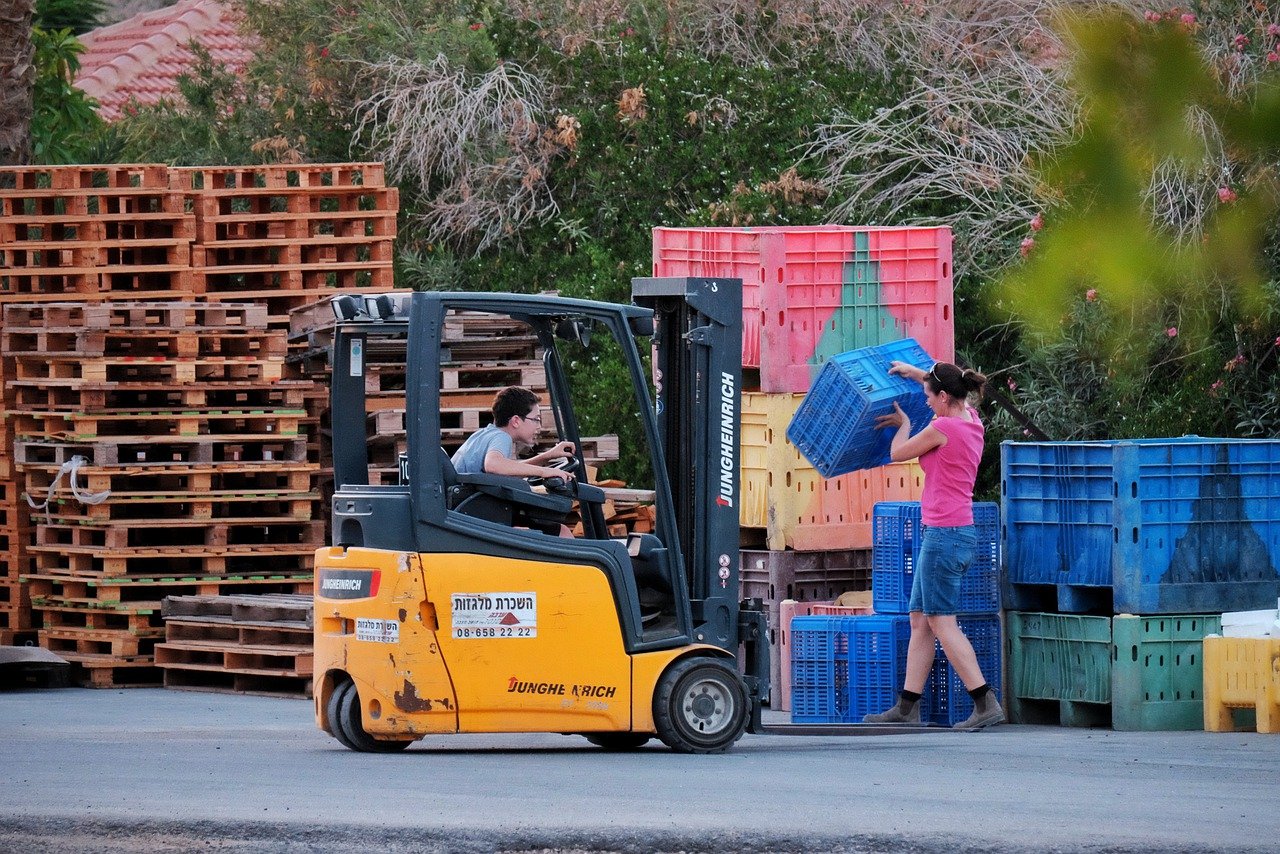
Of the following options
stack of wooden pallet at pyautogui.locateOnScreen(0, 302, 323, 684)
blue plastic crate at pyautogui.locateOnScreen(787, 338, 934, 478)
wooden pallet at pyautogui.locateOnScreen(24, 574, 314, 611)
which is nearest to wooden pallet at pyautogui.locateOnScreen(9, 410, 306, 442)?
stack of wooden pallet at pyautogui.locateOnScreen(0, 302, 323, 684)

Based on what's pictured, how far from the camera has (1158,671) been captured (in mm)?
9781

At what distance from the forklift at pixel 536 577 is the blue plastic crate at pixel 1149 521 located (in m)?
2.11

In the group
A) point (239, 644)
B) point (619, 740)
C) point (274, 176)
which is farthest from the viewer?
point (274, 176)

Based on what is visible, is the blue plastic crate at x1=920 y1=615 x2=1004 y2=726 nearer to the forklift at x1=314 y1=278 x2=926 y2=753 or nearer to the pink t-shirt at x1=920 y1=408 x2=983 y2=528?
the pink t-shirt at x1=920 y1=408 x2=983 y2=528

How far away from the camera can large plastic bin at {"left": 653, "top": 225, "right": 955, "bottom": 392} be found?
35.5 feet

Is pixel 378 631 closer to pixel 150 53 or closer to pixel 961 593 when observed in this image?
pixel 961 593

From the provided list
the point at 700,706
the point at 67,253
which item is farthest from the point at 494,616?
the point at 67,253

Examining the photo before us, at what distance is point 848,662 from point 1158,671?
1.62 m

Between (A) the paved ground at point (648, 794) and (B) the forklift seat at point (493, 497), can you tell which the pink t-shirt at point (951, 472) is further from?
(B) the forklift seat at point (493, 497)

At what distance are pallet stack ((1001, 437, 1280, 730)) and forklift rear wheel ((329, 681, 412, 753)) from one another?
12.2 feet

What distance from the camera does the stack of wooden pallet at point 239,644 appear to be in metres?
12.1

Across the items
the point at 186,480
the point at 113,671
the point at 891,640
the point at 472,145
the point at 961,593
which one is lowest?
the point at 113,671

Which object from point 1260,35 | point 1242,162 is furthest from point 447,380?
point 1242,162

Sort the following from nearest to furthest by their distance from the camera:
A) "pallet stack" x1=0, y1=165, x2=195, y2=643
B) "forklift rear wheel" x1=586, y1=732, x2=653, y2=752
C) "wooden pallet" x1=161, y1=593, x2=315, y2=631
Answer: "forklift rear wheel" x1=586, y1=732, x2=653, y2=752 → "wooden pallet" x1=161, y1=593, x2=315, y2=631 → "pallet stack" x1=0, y1=165, x2=195, y2=643
